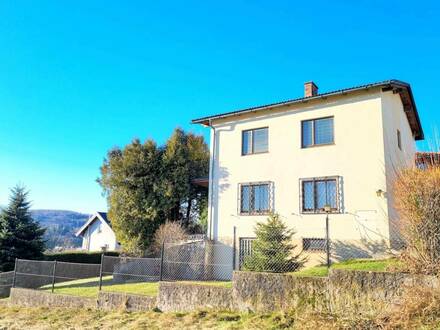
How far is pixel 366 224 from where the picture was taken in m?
13.2

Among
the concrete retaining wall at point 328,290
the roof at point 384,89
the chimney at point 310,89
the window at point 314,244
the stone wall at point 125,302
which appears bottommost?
the stone wall at point 125,302

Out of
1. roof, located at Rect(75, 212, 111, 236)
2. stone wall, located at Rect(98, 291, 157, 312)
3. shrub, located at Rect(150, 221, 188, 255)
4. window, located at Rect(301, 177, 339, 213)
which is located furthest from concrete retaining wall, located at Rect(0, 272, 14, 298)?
roof, located at Rect(75, 212, 111, 236)

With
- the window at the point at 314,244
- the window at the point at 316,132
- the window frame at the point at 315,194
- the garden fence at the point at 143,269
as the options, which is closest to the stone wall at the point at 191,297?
the garden fence at the point at 143,269

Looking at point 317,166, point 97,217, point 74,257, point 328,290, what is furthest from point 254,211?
point 97,217

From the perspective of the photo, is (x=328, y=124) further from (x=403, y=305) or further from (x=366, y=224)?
(x=403, y=305)

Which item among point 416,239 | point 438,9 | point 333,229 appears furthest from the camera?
point 333,229

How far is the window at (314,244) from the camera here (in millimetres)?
14046

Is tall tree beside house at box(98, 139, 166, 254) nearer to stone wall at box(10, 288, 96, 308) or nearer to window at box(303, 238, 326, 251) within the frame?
stone wall at box(10, 288, 96, 308)

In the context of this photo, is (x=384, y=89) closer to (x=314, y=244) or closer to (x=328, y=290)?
(x=314, y=244)

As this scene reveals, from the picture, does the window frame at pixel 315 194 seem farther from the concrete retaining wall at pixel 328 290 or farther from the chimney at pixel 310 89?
the concrete retaining wall at pixel 328 290

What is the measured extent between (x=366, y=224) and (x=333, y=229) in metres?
1.30

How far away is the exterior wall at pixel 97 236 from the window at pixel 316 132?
28.1 meters

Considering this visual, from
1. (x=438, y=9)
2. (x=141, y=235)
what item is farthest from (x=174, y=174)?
(x=438, y=9)

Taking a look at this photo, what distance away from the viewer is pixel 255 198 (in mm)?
16031
